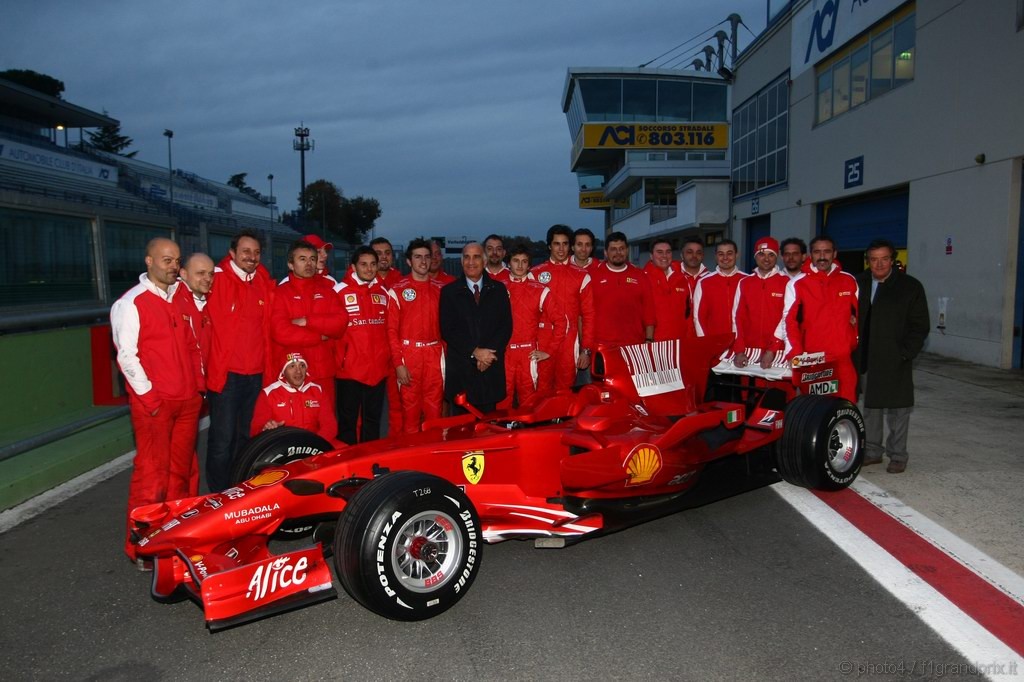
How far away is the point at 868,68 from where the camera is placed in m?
16.2

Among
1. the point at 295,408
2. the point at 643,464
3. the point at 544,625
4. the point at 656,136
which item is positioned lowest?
the point at 544,625

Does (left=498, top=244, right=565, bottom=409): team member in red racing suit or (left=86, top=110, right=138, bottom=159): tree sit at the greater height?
(left=86, top=110, right=138, bottom=159): tree

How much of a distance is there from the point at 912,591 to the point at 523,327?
12.1 ft

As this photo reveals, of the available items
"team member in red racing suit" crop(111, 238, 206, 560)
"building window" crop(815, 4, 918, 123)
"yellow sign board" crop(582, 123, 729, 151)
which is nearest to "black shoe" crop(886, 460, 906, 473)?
"team member in red racing suit" crop(111, 238, 206, 560)

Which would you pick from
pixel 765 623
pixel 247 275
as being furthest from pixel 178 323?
pixel 765 623

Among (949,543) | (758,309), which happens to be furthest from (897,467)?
(758,309)

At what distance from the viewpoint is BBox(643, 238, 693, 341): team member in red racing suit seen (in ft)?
25.6

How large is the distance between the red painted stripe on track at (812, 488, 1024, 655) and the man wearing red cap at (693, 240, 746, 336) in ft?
9.31

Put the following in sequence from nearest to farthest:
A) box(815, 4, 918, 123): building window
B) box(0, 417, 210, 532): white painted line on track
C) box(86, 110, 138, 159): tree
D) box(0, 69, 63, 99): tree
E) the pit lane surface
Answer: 1. the pit lane surface
2. box(0, 417, 210, 532): white painted line on track
3. box(815, 4, 918, 123): building window
4. box(0, 69, 63, 99): tree
5. box(86, 110, 138, 159): tree

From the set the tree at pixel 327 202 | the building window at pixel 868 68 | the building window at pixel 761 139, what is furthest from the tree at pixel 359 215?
the building window at pixel 868 68

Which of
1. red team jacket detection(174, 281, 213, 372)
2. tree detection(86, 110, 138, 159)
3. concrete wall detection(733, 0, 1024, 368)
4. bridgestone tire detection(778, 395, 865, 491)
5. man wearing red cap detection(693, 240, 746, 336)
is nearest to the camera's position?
red team jacket detection(174, 281, 213, 372)

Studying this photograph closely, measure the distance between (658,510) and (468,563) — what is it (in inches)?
54.6

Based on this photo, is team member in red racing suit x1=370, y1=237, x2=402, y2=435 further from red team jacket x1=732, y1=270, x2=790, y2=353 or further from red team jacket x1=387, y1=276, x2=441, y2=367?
red team jacket x1=732, y1=270, x2=790, y2=353

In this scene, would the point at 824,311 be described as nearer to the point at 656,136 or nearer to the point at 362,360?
the point at 362,360
